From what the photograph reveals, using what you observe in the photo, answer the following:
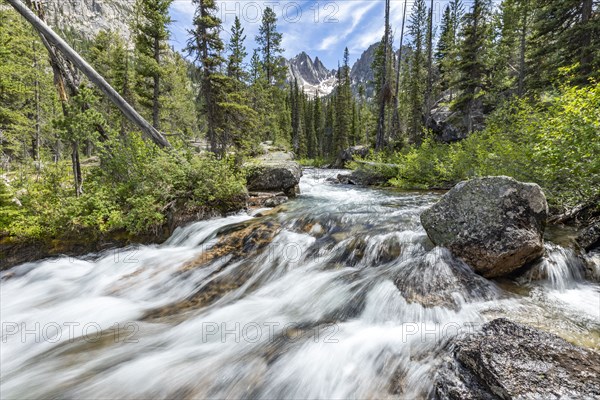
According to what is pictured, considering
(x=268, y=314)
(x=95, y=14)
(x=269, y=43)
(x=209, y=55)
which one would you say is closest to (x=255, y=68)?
(x=269, y=43)

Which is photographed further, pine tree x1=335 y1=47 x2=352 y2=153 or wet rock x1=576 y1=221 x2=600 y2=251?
pine tree x1=335 y1=47 x2=352 y2=153

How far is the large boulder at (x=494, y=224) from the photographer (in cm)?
410

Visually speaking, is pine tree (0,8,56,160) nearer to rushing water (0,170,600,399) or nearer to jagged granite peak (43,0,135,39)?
rushing water (0,170,600,399)

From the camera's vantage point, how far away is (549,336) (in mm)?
2396

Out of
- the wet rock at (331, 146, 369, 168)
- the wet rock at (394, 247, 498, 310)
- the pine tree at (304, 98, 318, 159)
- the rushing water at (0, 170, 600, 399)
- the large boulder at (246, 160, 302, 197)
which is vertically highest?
the pine tree at (304, 98, 318, 159)

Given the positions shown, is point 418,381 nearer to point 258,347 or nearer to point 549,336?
point 549,336

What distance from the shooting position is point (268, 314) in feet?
14.3

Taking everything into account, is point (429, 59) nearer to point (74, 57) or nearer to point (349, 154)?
point (349, 154)

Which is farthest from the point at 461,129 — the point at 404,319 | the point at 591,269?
the point at 404,319

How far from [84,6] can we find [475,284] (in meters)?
261

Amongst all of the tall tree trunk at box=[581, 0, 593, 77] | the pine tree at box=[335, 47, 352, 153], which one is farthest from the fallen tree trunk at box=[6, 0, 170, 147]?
the pine tree at box=[335, 47, 352, 153]

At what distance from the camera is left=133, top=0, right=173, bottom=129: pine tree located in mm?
15516

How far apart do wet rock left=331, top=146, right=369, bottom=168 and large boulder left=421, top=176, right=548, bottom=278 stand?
2518cm

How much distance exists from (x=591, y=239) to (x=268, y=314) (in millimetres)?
5575
